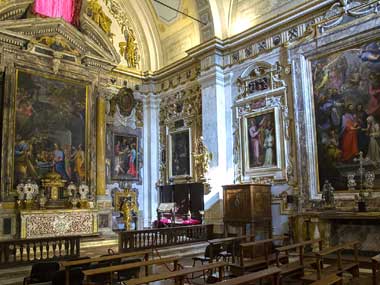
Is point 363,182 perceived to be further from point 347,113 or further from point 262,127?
point 262,127

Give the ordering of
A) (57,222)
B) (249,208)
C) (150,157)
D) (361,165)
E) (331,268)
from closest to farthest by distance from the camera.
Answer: (331,268) → (361,165) → (249,208) → (57,222) → (150,157)

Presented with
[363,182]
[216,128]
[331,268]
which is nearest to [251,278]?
[331,268]

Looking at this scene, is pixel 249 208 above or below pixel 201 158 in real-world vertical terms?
below

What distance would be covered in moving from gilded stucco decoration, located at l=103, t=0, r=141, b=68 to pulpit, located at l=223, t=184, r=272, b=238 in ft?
27.2

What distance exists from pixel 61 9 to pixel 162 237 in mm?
9759

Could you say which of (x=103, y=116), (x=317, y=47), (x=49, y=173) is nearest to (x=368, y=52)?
(x=317, y=47)

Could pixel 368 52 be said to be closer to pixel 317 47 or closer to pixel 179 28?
pixel 317 47

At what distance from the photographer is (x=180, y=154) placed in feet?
50.6

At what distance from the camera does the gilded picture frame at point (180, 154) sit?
14984 mm

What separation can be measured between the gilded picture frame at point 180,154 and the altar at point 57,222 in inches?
144

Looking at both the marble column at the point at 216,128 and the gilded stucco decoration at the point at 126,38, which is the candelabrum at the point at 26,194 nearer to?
the marble column at the point at 216,128

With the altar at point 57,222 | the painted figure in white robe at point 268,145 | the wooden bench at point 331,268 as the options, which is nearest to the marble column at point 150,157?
the altar at point 57,222

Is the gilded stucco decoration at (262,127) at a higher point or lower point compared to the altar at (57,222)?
higher

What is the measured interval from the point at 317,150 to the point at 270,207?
2273mm
